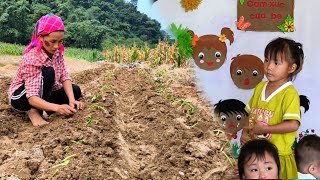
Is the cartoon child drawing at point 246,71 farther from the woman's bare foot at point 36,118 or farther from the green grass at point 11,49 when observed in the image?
the green grass at point 11,49

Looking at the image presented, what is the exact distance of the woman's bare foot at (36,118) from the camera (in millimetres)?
4023

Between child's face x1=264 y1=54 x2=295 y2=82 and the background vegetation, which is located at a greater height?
the background vegetation

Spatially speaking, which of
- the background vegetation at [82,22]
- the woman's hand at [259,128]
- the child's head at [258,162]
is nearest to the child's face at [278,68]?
the woman's hand at [259,128]

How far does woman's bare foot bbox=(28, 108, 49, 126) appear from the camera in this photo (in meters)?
4.02

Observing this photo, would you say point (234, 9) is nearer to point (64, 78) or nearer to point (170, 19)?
point (170, 19)

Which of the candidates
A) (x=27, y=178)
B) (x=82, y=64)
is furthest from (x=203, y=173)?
(x=82, y=64)

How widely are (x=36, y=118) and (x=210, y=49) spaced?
1.35 meters

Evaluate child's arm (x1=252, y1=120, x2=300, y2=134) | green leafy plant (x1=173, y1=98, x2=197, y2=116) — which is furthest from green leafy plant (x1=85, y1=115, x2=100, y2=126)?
child's arm (x1=252, y1=120, x2=300, y2=134)

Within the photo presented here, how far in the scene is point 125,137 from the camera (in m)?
3.93

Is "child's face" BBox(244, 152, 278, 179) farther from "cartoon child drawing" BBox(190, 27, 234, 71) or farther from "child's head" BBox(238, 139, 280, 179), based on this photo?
"cartoon child drawing" BBox(190, 27, 234, 71)

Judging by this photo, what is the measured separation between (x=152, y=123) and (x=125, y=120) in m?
0.32

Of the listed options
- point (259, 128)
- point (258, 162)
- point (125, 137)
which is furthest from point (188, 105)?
point (258, 162)

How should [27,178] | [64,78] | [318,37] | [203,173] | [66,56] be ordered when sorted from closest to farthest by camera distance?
[27,178]
[203,173]
[318,37]
[64,78]
[66,56]

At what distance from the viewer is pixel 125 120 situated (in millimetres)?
4395
